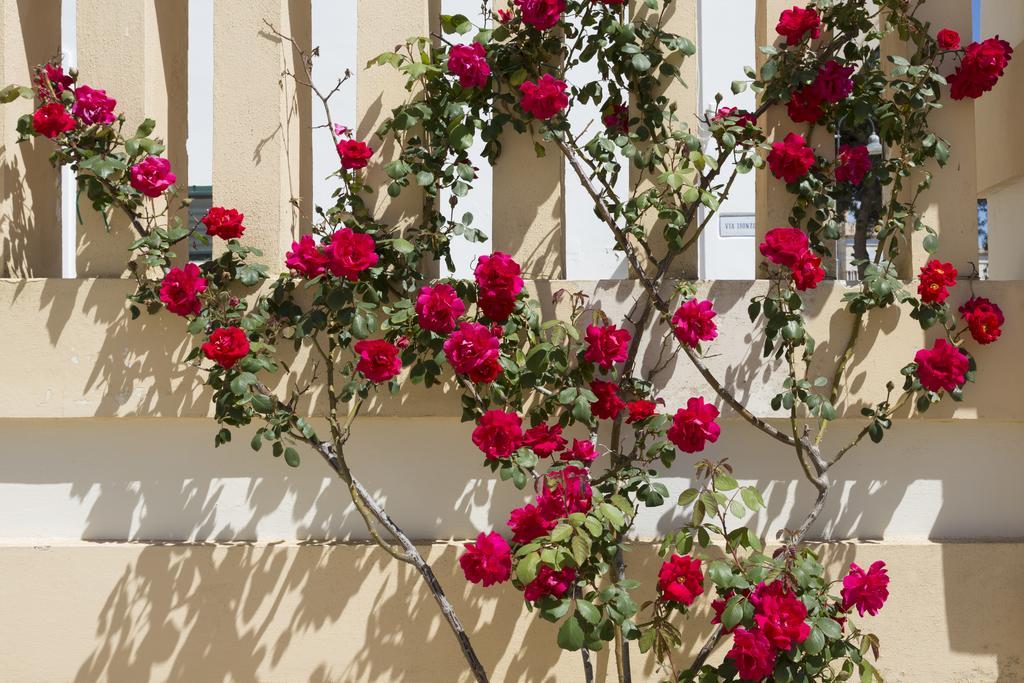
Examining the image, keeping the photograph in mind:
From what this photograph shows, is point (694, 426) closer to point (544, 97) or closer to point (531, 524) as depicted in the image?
point (531, 524)

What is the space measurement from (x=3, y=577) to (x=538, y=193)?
206cm

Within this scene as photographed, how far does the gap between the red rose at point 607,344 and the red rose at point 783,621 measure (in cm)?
77

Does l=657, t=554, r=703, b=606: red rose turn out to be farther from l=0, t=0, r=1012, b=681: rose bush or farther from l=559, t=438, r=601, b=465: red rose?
l=559, t=438, r=601, b=465: red rose

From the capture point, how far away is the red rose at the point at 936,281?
2576 millimetres

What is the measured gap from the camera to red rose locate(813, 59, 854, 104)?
2.61 meters

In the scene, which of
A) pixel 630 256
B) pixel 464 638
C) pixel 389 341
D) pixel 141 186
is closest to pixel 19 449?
pixel 141 186

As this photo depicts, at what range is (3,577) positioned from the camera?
Result: 8.77 feet

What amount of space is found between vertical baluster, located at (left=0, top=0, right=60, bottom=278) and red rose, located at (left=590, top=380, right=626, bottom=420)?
189cm

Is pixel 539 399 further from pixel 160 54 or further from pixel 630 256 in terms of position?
pixel 160 54

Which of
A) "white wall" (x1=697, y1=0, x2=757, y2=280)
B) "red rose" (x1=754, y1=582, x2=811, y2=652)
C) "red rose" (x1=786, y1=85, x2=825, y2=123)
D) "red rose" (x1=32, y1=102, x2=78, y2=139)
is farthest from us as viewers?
"white wall" (x1=697, y1=0, x2=757, y2=280)

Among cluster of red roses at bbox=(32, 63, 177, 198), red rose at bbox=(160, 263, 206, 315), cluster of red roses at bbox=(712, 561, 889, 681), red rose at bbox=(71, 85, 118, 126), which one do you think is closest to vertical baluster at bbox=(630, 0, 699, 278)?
cluster of red roses at bbox=(712, 561, 889, 681)

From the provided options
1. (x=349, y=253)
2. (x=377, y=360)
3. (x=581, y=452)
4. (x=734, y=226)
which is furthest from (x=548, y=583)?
(x=734, y=226)

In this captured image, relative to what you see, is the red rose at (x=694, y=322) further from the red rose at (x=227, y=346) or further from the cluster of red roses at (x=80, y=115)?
the cluster of red roses at (x=80, y=115)

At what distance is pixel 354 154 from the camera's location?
8.46ft
